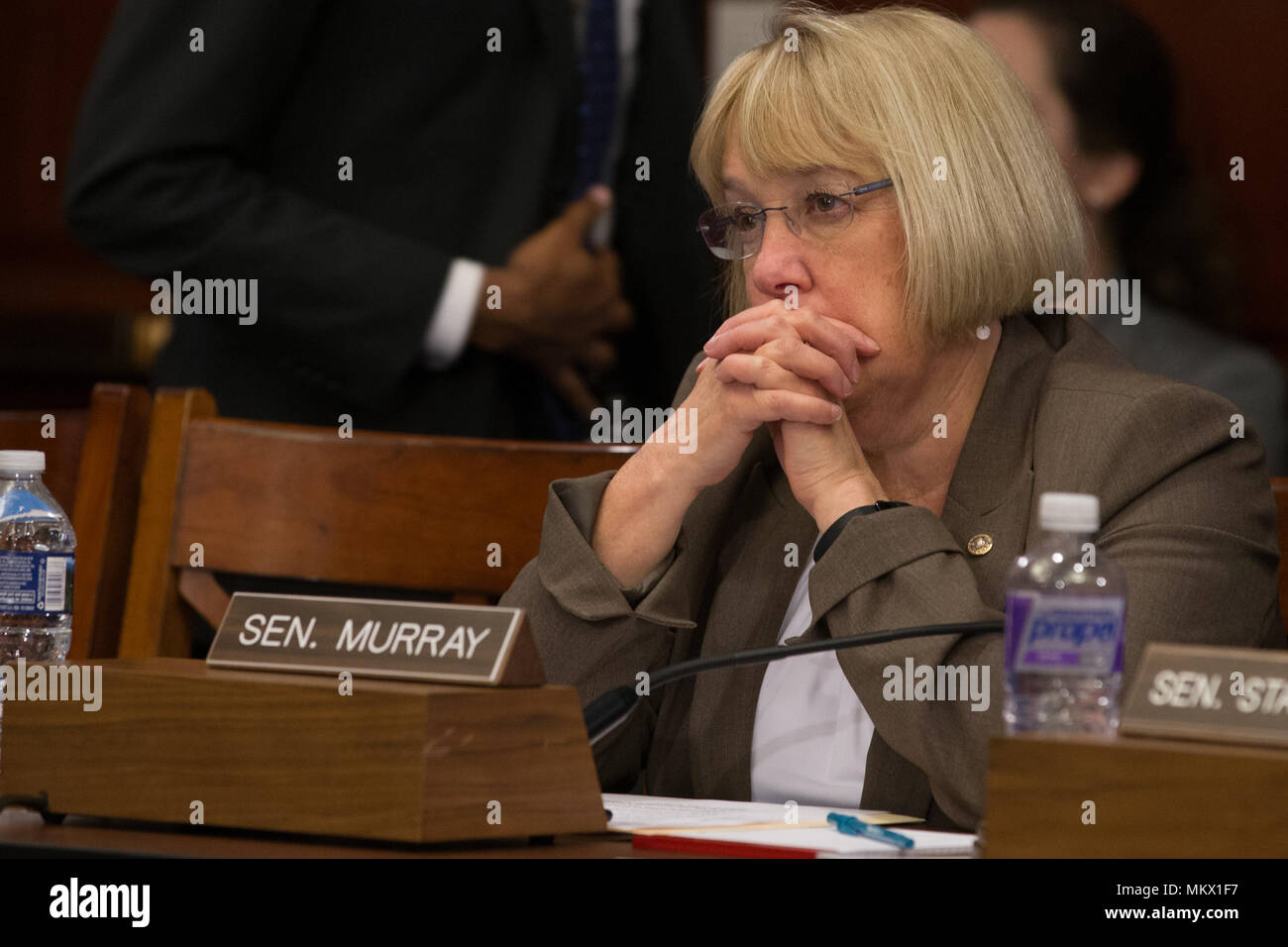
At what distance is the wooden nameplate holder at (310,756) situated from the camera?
93 cm

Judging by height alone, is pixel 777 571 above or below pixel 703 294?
below

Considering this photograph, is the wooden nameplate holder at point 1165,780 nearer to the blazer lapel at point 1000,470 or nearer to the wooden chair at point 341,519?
the blazer lapel at point 1000,470

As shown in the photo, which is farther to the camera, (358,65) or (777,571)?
(358,65)

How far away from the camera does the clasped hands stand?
1.41 meters

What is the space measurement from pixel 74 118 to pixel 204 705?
11.2 feet

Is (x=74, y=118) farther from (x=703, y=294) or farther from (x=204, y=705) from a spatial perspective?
(x=204, y=705)

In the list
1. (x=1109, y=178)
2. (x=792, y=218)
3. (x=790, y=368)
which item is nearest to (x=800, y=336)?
(x=790, y=368)

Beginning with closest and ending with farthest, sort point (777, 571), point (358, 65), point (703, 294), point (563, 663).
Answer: point (563, 663) < point (777, 571) < point (358, 65) < point (703, 294)

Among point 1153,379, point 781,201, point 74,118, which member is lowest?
point 1153,379

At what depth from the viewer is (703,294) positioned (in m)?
2.29

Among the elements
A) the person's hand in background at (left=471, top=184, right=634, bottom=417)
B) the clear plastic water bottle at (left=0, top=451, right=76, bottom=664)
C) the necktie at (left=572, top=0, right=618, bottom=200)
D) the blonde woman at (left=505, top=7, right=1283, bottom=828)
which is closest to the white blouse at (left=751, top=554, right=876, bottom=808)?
the blonde woman at (left=505, top=7, right=1283, bottom=828)

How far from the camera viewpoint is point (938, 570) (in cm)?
126
